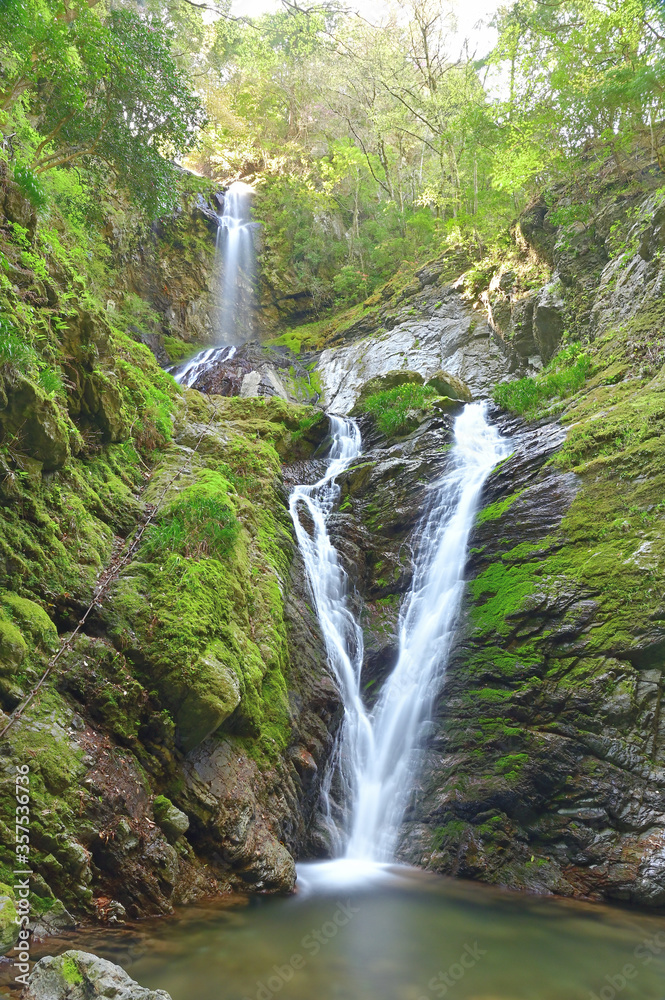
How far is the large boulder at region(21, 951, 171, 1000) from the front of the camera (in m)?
2.18

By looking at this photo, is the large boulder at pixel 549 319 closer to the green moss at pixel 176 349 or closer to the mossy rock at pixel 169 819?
the green moss at pixel 176 349

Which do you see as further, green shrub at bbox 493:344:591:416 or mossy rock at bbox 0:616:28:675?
green shrub at bbox 493:344:591:416

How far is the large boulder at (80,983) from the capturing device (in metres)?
2.18

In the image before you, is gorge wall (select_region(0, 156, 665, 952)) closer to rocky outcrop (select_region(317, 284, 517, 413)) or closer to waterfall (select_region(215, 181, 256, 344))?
rocky outcrop (select_region(317, 284, 517, 413))

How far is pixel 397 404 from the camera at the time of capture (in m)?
13.4

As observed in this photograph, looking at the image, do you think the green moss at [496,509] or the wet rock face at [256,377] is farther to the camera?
the wet rock face at [256,377]

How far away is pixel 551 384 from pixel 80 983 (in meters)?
12.0

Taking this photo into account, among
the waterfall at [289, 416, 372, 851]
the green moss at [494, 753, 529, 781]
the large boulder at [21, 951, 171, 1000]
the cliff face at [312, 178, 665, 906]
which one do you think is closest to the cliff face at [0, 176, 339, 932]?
the waterfall at [289, 416, 372, 851]

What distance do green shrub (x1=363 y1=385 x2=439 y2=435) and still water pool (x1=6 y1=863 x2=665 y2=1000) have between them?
30.4 ft

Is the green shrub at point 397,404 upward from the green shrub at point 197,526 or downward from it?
upward

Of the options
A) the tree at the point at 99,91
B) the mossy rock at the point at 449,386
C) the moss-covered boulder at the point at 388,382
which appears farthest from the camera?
the moss-covered boulder at the point at 388,382

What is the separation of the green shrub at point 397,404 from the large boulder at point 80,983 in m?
11.1

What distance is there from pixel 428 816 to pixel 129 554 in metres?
4.46

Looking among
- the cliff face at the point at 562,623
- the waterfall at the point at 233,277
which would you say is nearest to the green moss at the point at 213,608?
the cliff face at the point at 562,623
